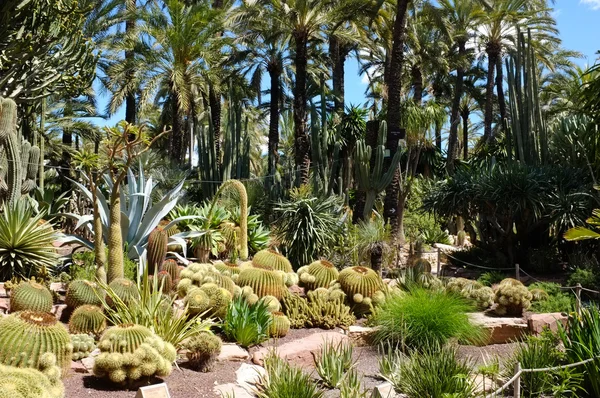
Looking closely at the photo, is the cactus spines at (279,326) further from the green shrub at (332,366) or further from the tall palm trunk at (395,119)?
the tall palm trunk at (395,119)

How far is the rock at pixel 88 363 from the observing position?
252 inches

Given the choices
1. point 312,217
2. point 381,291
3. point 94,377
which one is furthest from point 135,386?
point 312,217

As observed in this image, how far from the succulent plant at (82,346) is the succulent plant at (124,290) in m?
0.87

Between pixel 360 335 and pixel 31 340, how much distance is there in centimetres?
452

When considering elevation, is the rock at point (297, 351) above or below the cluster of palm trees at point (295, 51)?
below

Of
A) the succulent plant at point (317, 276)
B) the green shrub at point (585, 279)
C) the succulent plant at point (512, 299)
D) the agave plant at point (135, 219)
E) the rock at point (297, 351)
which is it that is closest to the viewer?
the rock at point (297, 351)

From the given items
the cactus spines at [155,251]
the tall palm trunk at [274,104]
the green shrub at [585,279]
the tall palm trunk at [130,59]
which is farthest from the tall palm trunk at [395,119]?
the tall palm trunk at [130,59]

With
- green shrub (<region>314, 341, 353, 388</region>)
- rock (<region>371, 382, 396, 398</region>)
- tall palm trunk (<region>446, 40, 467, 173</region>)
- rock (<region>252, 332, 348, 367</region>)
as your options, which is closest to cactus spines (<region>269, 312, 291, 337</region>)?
rock (<region>252, 332, 348, 367</region>)

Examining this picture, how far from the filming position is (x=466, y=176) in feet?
57.0

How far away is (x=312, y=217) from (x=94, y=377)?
27.6 feet

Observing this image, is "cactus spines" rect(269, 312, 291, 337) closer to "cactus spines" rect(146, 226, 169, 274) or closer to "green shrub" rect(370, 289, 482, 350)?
"green shrub" rect(370, 289, 482, 350)

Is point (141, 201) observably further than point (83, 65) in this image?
No

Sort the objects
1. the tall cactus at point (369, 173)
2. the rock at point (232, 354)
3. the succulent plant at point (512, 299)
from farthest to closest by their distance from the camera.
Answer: the tall cactus at point (369, 173), the succulent plant at point (512, 299), the rock at point (232, 354)

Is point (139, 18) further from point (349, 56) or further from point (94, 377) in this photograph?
→ point (94, 377)
